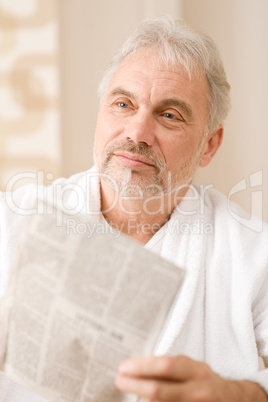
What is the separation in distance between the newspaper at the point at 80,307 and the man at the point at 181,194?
0.39m

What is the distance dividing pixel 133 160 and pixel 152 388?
617mm

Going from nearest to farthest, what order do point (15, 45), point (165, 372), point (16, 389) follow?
point (165, 372) → point (16, 389) → point (15, 45)

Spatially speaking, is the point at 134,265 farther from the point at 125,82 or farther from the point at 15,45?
the point at 15,45

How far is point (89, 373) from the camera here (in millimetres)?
662

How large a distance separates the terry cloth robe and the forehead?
279mm

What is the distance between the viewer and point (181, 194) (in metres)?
1.28

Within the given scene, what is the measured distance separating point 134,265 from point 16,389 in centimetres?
59

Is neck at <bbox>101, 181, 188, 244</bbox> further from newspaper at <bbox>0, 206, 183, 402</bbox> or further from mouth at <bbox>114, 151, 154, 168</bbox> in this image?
newspaper at <bbox>0, 206, 183, 402</bbox>

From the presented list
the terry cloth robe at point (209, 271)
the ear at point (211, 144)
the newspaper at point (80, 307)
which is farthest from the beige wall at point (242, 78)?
the newspaper at point (80, 307)

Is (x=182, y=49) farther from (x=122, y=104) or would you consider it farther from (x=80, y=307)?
(x=80, y=307)

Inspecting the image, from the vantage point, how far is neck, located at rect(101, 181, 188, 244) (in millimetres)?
1198

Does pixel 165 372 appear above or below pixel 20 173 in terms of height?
above

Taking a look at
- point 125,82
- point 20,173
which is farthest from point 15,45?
point 125,82

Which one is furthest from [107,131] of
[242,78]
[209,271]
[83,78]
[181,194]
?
[242,78]
